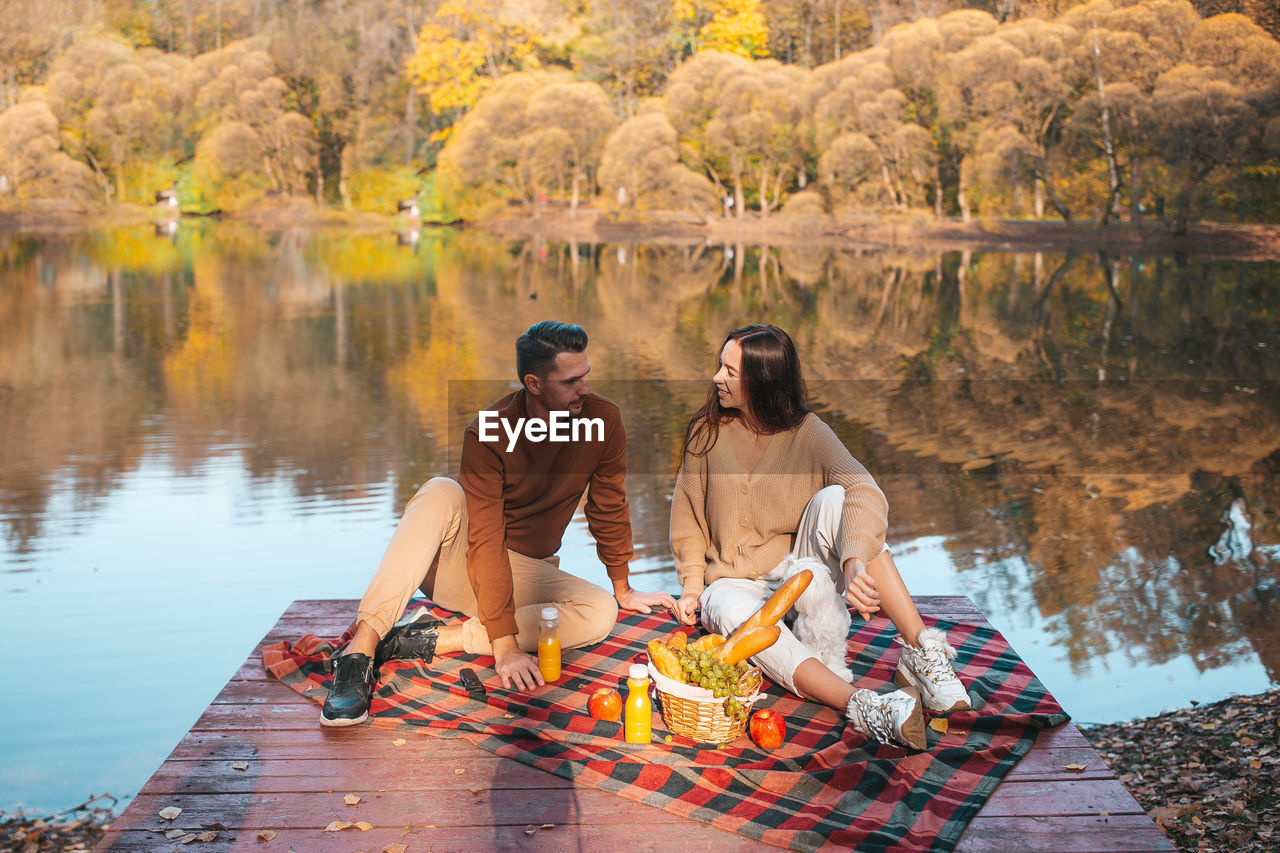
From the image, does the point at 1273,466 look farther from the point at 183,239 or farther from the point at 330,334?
the point at 183,239

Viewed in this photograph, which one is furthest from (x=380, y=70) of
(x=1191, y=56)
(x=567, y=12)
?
(x=1191, y=56)

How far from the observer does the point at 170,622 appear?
5.22 meters

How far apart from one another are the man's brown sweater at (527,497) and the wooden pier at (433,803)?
1.86 ft

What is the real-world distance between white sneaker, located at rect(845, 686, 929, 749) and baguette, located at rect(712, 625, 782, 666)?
305 mm

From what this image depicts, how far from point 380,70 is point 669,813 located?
5032cm

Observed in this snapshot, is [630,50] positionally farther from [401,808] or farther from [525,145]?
[401,808]

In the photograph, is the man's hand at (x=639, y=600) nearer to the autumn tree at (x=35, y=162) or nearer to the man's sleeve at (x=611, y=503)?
the man's sleeve at (x=611, y=503)

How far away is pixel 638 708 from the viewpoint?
9.87ft

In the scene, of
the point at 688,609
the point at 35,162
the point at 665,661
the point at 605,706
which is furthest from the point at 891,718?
the point at 35,162

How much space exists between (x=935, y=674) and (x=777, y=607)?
0.54 m

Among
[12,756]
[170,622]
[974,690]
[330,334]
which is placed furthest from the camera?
[330,334]

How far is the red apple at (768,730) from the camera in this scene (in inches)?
117

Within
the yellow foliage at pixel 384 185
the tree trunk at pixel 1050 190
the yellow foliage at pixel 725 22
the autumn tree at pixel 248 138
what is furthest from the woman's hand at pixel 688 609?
the yellow foliage at pixel 725 22

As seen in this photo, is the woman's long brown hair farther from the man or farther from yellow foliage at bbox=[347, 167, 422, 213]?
yellow foliage at bbox=[347, 167, 422, 213]
